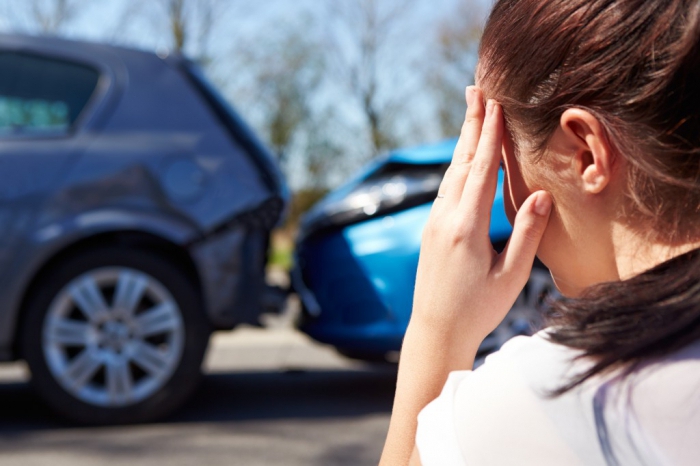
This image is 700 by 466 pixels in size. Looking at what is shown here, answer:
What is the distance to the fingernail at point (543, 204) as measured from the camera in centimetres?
95

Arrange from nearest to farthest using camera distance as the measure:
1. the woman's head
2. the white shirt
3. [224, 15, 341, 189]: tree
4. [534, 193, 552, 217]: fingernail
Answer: the white shirt < the woman's head < [534, 193, 552, 217]: fingernail < [224, 15, 341, 189]: tree

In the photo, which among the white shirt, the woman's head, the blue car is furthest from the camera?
the blue car

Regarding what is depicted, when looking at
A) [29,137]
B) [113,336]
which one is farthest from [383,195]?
[29,137]

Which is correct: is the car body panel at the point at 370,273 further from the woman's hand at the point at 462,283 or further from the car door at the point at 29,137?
the woman's hand at the point at 462,283

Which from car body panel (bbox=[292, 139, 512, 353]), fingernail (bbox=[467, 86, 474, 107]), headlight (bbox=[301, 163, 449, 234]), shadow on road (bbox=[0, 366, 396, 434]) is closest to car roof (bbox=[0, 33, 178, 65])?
headlight (bbox=[301, 163, 449, 234])

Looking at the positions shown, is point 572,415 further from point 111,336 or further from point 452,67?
point 452,67

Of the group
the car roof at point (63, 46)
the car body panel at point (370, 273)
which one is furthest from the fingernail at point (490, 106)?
the car roof at point (63, 46)

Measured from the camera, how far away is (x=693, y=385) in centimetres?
69

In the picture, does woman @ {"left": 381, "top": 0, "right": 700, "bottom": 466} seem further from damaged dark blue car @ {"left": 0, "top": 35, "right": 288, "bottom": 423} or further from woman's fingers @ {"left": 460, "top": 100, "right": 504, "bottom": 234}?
damaged dark blue car @ {"left": 0, "top": 35, "right": 288, "bottom": 423}

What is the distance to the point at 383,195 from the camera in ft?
13.3

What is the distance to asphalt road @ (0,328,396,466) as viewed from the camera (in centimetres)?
332

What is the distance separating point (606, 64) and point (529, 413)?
331 millimetres

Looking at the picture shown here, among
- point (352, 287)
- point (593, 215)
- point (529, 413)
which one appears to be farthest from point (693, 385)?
point (352, 287)

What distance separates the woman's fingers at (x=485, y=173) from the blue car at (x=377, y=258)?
258 cm
